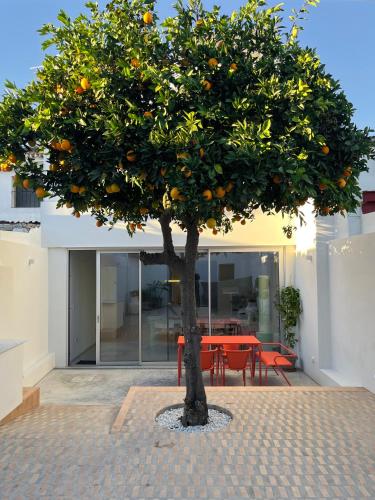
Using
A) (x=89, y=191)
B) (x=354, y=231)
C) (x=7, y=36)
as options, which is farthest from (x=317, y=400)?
(x=7, y=36)

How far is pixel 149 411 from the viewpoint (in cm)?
493

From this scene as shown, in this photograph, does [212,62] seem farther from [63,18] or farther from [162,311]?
[162,311]

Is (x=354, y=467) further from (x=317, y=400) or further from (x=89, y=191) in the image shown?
(x=89, y=191)

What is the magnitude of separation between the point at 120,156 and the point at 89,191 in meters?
0.42

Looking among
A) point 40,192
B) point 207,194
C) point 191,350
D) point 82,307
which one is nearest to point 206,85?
point 207,194

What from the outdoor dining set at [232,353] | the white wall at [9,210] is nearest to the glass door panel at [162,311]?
the outdoor dining set at [232,353]

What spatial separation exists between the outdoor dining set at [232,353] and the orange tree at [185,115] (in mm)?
4115

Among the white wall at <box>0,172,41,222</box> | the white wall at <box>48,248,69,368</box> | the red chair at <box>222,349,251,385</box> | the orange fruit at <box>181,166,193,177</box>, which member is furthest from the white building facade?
the orange fruit at <box>181,166,193,177</box>

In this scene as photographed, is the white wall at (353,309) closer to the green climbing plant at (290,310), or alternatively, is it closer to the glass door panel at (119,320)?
the green climbing plant at (290,310)

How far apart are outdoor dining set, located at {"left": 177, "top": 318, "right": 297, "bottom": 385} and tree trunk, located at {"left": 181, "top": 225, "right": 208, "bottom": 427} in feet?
8.88

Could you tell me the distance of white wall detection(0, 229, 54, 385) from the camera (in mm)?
7035

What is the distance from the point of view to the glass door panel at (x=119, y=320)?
966 centimetres

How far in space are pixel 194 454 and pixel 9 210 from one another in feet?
37.4

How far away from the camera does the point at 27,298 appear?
26.7 ft
